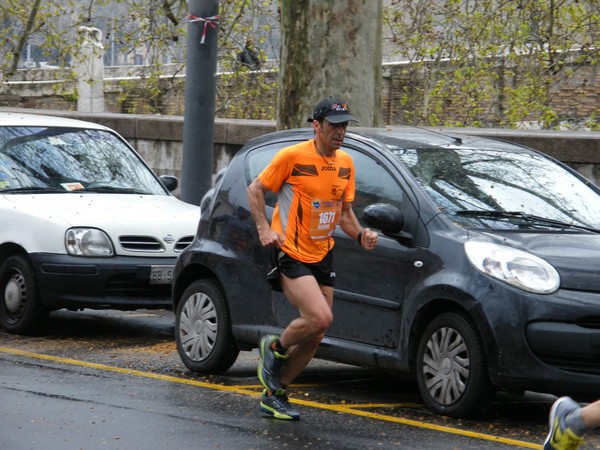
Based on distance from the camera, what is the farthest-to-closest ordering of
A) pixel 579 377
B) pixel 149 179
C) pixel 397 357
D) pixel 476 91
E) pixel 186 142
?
pixel 476 91, pixel 186 142, pixel 149 179, pixel 397 357, pixel 579 377

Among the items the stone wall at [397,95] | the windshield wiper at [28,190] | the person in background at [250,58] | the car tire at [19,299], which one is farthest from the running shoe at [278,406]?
the person in background at [250,58]

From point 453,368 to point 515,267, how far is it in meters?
0.65

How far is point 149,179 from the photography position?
42.8 feet

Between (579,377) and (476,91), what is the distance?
15.8 metres

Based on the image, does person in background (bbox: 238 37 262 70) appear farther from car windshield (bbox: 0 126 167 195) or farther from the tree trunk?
car windshield (bbox: 0 126 167 195)

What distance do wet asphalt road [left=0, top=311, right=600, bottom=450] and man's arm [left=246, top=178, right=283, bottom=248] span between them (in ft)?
3.22

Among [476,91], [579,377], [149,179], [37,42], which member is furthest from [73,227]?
[37,42]

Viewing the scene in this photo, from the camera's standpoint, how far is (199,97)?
1405 cm

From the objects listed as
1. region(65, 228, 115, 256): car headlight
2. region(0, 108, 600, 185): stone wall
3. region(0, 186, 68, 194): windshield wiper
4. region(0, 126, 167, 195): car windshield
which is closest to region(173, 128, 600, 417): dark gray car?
region(65, 228, 115, 256): car headlight

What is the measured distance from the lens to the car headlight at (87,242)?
11.3m

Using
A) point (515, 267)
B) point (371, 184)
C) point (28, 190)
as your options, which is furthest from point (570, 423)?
point (28, 190)

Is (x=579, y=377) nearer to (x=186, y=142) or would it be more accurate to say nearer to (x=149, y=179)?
(x=149, y=179)

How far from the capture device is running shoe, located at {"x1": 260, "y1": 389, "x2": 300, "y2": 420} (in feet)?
25.9

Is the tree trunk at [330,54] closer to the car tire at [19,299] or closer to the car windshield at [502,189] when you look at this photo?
the car tire at [19,299]
